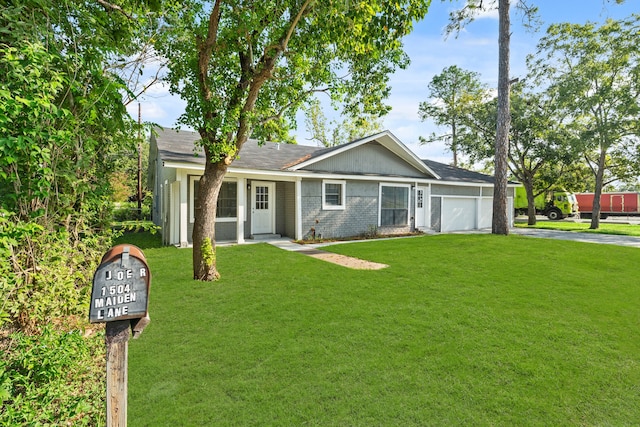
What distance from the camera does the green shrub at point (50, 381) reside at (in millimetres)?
2186

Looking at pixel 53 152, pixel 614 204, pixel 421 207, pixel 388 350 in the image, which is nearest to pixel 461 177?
pixel 421 207

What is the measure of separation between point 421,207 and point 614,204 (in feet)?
87.0

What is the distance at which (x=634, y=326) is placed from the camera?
448 centimetres

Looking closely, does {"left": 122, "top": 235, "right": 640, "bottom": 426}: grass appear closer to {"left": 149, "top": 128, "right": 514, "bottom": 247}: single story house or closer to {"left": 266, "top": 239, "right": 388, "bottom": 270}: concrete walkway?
{"left": 266, "top": 239, "right": 388, "bottom": 270}: concrete walkway

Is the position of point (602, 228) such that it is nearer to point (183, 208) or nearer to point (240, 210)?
point (240, 210)

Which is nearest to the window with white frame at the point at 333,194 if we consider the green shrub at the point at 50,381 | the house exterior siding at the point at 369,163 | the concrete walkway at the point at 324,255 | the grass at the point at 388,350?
the house exterior siding at the point at 369,163

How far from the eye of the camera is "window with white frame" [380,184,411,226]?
48.7 ft

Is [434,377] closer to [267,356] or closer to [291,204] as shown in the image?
[267,356]

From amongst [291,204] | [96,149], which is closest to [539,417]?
[96,149]

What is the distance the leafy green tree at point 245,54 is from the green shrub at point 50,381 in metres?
3.56

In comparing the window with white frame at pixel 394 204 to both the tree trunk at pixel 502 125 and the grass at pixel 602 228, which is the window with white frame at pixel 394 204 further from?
the grass at pixel 602 228

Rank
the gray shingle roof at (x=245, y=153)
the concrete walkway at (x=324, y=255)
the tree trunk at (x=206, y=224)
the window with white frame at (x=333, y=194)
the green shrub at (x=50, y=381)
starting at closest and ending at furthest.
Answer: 1. the green shrub at (x=50, y=381)
2. the tree trunk at (x=206, y=224)
3. the concrete walkway at (x=324, y=255)
4. the gray shingle roof at (x=245, y=153)
5. the window with white frame at (x=333, y=194)

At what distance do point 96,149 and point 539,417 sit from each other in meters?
5.07

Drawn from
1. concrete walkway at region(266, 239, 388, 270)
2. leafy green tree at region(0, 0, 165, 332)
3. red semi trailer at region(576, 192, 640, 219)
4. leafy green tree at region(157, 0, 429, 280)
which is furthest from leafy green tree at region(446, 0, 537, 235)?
red semi trailer at region(576, 192, 640, 219)
